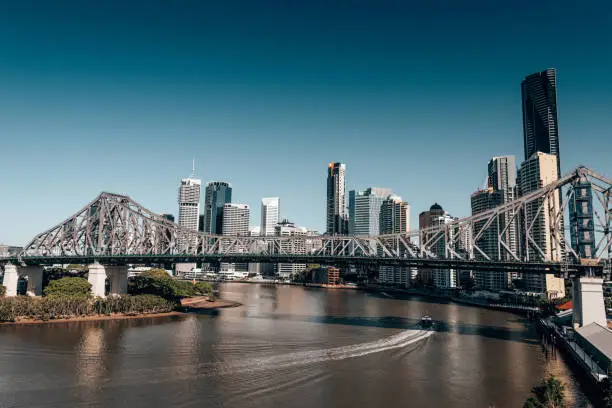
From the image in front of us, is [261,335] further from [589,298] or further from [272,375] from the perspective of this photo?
[589,298]

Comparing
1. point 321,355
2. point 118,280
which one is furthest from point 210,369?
point 118,280

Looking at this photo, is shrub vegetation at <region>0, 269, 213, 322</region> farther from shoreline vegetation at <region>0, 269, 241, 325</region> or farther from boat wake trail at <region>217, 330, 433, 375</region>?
boat wake trail at <region>217, 330, 433, 375</region>

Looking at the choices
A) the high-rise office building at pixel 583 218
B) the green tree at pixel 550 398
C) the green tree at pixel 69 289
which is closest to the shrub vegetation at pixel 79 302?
the green tree at pixel 69 289

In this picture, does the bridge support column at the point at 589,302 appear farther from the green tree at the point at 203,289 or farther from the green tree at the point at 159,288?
the green tree at the point at 203,289

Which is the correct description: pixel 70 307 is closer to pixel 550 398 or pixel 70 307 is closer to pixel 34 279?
pixel 34 279

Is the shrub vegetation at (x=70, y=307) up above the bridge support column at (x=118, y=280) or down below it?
below

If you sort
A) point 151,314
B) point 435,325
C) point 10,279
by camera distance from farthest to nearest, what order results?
1. point 10,279
2. point 151,314
3. point 435,325
